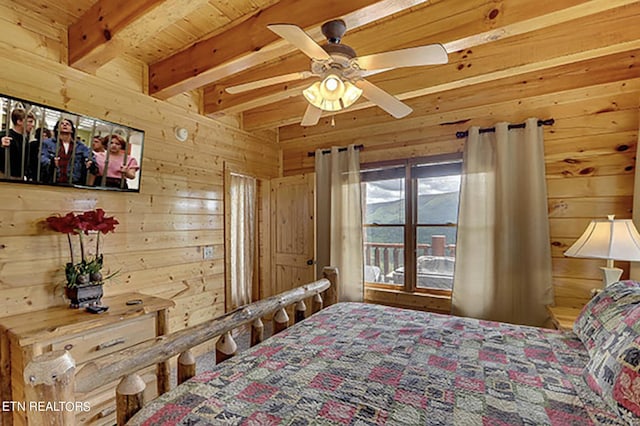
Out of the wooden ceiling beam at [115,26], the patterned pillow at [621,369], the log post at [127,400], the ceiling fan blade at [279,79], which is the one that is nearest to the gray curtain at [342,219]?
the ceiling fan blade at [279,79]

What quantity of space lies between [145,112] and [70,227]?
3.94 feet

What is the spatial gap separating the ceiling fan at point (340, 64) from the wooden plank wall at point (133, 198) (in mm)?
1343

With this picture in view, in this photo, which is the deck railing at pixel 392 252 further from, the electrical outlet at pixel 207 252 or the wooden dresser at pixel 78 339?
the wooden dresser at pixel 78 339

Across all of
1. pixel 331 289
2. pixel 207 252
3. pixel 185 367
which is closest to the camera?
pixel 185 367

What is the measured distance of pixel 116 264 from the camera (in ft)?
8.04

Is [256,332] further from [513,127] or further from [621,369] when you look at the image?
[513,127]

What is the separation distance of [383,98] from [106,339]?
2.31 metres

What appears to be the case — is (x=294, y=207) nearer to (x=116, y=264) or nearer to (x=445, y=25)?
(x=116, y=264)

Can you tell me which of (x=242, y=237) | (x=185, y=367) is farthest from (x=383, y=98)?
(x=242, y=237)

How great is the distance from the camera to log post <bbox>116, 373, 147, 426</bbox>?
43.1 inches

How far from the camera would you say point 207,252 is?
3.21m

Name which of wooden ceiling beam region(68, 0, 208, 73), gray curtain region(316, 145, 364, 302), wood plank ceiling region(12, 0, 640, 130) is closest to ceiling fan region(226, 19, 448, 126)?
wood plank ceiling region(12, 0, 640, 130)

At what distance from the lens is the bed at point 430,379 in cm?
103

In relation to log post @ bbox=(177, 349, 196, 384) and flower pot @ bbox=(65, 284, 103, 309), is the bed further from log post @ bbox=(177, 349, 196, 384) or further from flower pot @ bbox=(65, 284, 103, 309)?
flower pot @ bbox=(65, 284, 103, 309)
